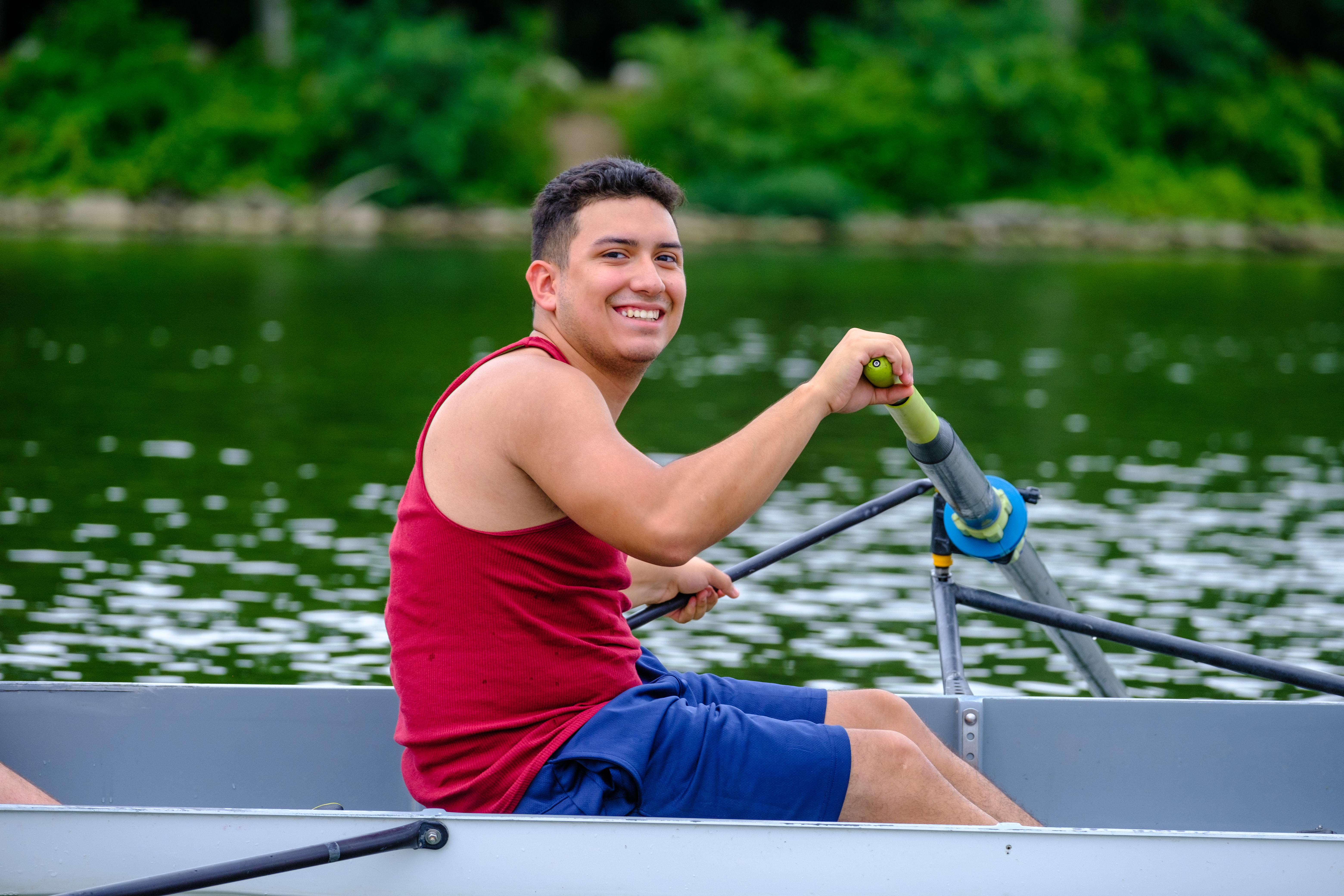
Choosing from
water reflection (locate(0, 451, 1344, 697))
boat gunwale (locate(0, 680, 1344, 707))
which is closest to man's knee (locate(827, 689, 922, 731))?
boat gunwale (locate(0, 680, 1344, 707))

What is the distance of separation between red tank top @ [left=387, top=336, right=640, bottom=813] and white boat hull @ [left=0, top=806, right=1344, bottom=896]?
6.4 inches

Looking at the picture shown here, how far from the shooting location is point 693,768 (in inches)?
134

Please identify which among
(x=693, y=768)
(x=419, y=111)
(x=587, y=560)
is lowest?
(x=693, y=768)

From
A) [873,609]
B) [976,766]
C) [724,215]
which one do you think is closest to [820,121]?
A: [724,215]

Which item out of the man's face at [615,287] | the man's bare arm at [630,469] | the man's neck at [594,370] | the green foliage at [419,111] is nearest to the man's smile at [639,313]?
the man's face at [615,287]

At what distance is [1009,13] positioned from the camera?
45844mm

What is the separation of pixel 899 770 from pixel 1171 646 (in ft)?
3.73

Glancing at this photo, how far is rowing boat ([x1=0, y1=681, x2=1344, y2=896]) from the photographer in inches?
131

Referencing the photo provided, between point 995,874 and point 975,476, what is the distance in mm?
1153

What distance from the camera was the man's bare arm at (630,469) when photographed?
3.14m

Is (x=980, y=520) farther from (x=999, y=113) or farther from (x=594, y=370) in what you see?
(x=999, y=113)

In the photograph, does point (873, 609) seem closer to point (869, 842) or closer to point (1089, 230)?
point (869, 842)

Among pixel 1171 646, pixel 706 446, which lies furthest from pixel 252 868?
pixel 706 446

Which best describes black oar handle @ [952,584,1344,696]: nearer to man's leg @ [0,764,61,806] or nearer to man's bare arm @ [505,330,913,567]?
man's bare arm @ [505,330,913,567]
